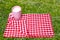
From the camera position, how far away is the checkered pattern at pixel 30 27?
441 centimetres

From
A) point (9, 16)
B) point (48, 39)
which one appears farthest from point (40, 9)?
point (48, 39)

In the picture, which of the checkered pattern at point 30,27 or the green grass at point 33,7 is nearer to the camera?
the checkered pattern at point 30,27

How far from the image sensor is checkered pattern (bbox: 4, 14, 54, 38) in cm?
441

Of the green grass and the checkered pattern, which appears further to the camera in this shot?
the green grass

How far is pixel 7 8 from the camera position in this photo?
17.7ft

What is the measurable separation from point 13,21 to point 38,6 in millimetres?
1118

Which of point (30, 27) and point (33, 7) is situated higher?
point (33, 7)

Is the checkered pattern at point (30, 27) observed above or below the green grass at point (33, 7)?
below

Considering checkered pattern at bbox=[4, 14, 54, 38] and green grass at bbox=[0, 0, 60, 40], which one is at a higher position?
green grass at bbox=[0, 0, 60, 40]

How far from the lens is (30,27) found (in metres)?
4.59

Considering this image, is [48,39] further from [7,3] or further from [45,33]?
[7,3]

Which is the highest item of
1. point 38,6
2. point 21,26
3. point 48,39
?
point 38,6

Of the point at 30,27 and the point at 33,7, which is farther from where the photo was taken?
the point at 33,7

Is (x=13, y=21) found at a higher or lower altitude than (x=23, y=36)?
higher
